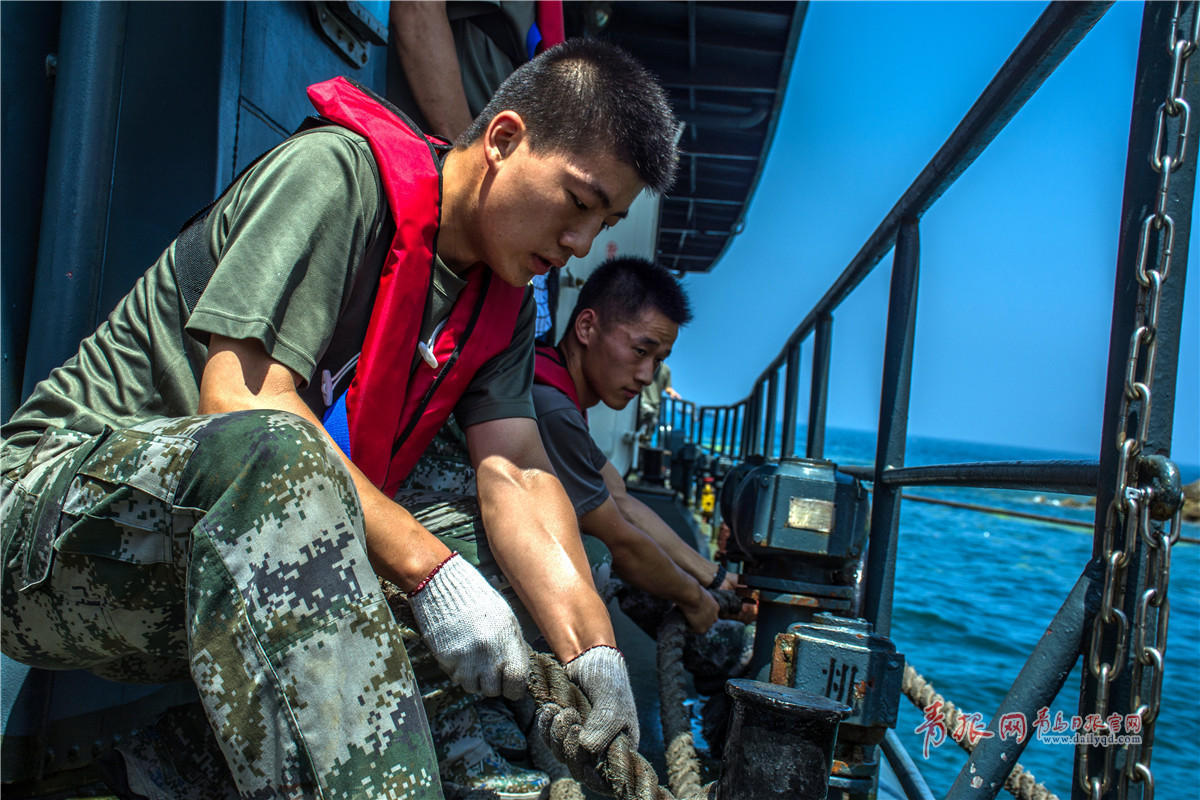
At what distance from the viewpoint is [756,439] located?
659 cm

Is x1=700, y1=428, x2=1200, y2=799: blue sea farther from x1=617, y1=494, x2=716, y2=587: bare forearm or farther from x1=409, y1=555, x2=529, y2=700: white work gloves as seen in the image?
x1=617, y1=494, x2=716, y2=587: bare forearm

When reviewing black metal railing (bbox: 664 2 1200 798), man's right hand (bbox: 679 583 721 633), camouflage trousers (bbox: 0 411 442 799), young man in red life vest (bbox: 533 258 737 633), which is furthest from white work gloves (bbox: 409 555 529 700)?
man's right hand (bbox: 679 583 721 633)

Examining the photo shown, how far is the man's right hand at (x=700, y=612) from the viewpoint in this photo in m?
2.53

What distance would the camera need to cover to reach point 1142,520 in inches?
39.8

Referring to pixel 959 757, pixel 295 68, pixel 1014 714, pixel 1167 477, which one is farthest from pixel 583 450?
pixel 959 757

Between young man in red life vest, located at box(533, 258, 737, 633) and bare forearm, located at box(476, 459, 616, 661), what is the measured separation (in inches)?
25.0

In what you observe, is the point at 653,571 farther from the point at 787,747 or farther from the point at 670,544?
the point at 787,747

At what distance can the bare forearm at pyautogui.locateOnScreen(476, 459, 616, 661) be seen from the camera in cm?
168

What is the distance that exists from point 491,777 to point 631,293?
1558 mm

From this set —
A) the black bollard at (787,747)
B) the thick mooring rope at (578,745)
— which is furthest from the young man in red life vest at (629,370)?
the black bollard at (787,747)

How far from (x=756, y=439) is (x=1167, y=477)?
5627mm

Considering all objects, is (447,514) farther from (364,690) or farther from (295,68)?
(295,68)

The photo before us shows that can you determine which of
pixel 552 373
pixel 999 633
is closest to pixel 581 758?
pixel 552 373

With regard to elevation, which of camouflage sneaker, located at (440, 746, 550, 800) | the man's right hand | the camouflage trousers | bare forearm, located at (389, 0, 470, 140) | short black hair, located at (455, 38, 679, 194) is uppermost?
bare forearm, located at (389, 0, 470, 140)
